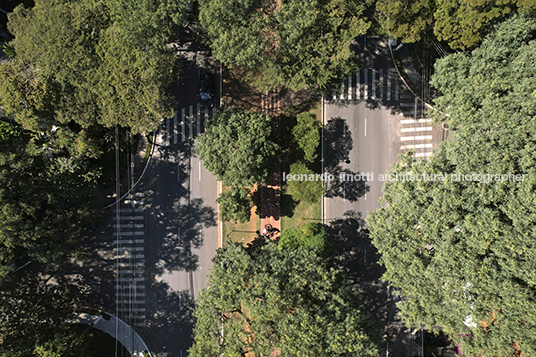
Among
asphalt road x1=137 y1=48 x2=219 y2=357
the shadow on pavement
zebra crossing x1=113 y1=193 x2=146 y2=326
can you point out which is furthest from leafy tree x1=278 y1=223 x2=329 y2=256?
zebra crossing x1=113 y1=193 x2=146 y2=326

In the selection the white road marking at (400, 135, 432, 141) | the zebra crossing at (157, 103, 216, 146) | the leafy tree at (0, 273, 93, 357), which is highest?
the zebra crossing at (157, 103, 216, 146)

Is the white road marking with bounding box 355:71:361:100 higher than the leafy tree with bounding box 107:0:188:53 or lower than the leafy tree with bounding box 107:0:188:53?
lower

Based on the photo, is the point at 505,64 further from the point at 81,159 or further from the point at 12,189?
the point at 12,189

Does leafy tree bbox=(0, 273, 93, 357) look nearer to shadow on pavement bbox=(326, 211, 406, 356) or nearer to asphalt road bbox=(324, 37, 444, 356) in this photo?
shadow on pavement bbox=(326, 211, 406, 356)

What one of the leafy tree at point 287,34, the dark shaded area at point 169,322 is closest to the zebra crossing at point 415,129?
the leafy tree at point 287,34

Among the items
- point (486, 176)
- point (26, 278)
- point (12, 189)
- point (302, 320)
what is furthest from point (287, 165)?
point (26, 278)

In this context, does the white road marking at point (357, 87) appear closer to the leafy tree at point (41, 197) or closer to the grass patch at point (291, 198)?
the grass patch at point (291, 198)

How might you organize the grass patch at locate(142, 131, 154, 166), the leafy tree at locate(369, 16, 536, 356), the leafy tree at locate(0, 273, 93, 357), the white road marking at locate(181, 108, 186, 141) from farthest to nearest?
the grass patch at locate(142, 131, 154, 166) < the white road marking at locate(181, 108, 186, 141) < the leafy tree at locate(0, 273, 93, 357) < the leafy tree at locate(369, 16, 536, 356)
